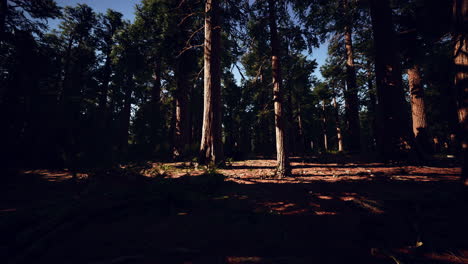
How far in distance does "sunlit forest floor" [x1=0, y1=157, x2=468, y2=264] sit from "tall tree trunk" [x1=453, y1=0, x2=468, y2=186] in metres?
0.90

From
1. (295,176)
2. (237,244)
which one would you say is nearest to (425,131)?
(295,176)

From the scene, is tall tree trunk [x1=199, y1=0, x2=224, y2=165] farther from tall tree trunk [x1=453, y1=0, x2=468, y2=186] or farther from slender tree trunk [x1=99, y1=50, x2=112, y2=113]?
slender tree trunk [x1=99, y1=50, x2=112, y2=113]

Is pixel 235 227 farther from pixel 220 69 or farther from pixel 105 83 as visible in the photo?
pixel 105 83

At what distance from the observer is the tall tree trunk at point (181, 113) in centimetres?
1082

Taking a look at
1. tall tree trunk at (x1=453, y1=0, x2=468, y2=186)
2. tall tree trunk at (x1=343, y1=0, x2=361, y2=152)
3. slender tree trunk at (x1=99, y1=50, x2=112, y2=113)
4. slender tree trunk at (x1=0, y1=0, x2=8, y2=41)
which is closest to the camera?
tall tree trunk at (x1=453, y1=0, x2=468, y2=186)

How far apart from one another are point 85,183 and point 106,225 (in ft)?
9.71

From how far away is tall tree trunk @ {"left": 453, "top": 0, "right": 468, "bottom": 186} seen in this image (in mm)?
3049

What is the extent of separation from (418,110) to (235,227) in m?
12.6

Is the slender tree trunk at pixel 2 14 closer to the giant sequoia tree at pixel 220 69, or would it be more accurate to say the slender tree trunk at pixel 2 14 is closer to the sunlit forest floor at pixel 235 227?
the giant sequoia tree at pixel 220 69

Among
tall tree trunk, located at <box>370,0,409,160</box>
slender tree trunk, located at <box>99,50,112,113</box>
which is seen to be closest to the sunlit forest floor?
tall tree trunk, located at <box>370,0,409,160</box>

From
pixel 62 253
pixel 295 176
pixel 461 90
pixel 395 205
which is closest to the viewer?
pixel 62 253

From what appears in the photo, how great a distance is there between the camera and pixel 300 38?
6.92m

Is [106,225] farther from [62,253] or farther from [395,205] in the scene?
[395,205]

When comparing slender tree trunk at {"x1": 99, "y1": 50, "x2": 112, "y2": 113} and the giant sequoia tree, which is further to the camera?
slender tree trunk at {"x1": 99, "y1": 50, "x2": 112, "y2": 113}
